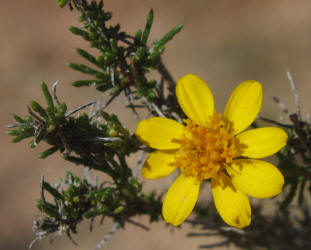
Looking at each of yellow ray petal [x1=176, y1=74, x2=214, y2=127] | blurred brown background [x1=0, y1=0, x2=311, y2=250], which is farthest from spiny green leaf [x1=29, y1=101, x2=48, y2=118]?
blurred brown background [x1=0, y1=0, x2=311, y2=250]

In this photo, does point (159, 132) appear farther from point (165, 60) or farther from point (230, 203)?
point (165, 60)

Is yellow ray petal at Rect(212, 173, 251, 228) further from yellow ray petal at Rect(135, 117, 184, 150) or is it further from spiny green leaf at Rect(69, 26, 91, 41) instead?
spiny green leaf at Rect(69, 26, 91, 41)

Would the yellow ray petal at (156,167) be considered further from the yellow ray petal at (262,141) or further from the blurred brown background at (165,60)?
the blurred brown background at (165,60)

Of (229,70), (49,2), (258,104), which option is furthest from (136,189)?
(49,2)

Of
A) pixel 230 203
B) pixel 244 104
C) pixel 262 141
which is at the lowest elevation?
pixel 230 203

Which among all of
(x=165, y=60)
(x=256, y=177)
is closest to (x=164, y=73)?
(x=256, y=177)

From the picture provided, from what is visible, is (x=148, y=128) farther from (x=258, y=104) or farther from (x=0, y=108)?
(x=0, y=108)
